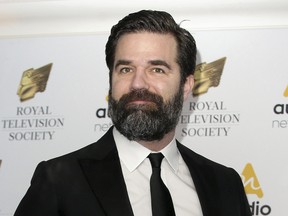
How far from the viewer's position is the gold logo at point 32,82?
2.50 meters

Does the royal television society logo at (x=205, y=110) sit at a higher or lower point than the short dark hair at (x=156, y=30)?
lower

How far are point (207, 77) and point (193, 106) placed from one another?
0.11 m

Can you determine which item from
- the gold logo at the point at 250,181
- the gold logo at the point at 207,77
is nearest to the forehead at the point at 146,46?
the gold logo at the point at 207,77

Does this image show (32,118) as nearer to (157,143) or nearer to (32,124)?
(32,124)

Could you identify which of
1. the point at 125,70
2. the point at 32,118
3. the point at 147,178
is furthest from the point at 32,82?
the point at 147,178

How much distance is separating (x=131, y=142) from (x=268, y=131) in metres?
0.63

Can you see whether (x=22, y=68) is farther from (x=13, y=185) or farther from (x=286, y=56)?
(x=286, y=56)

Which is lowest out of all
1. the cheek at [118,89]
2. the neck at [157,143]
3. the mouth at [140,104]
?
the neck at [157,143]

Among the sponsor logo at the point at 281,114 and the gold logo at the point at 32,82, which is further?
the gold logo at the point at 32,82

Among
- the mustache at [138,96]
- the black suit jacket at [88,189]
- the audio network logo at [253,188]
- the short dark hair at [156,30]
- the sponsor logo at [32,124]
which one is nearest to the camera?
the black suit jacket at [88,189]

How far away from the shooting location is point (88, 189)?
1708 mm

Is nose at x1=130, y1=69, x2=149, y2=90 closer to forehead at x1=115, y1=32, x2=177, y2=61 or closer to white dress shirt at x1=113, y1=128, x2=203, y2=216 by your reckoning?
forehead at x1=115, y1=32, x2=177, y2=61

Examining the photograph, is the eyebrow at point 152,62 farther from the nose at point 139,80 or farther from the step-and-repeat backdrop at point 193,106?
the step-and-repeat backdrop at point 193,106

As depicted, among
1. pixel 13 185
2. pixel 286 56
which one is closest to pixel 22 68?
pixel 13 185
